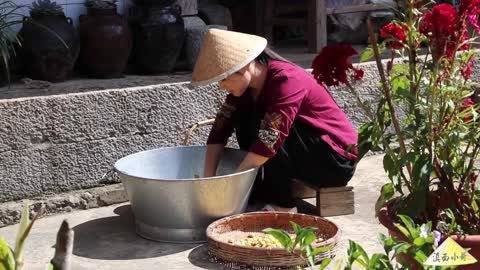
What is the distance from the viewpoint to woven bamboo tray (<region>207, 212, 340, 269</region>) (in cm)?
368

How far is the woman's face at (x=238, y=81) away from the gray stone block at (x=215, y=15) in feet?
8.48

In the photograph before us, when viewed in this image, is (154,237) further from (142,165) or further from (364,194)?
(364,194)

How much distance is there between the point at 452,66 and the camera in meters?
2.77

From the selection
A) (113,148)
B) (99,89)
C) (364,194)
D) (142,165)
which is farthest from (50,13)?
(364,194)

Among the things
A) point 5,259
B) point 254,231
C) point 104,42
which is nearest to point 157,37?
point 104,42

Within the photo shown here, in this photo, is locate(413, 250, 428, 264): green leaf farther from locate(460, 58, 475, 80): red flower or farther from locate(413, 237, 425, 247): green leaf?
locate(460, 58, 475, 80): red flower

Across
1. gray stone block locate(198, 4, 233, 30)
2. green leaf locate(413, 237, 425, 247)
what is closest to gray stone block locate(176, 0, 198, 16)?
gray stone block locate(198, 4, 233, 30)

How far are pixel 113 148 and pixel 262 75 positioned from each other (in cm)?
112

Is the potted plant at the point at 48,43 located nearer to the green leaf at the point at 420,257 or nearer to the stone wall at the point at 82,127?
the stone wall at the point at 82,127

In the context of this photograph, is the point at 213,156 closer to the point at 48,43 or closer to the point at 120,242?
the point at 120,242

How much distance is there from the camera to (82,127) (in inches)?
187

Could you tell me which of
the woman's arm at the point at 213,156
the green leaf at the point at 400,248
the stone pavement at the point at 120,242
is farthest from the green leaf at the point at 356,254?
the woman's arm at the point at 213,156

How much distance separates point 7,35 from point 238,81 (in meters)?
1.67

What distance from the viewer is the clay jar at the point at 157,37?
5.66m
